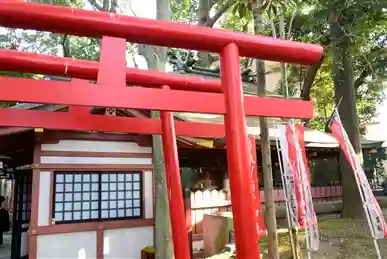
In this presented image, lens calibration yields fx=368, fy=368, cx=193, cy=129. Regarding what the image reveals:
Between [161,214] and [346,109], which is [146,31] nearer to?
[161,214]

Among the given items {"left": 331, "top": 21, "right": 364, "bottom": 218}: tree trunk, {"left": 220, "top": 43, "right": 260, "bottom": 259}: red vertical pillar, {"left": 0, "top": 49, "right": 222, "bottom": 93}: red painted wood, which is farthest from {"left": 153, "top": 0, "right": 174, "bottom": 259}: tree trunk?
{"left": 331, "top": 21, "right": 364, "bottom": 218}: tree trunk

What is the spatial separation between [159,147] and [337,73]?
27.2 ft

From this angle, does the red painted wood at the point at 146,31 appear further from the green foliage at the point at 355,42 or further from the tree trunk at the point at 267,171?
the green foliage at the point at 355,42

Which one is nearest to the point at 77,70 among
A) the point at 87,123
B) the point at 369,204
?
the point at 87,123

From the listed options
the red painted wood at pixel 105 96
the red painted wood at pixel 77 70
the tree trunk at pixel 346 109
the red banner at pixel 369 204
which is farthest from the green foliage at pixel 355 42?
the red painted wood at pixel 105 96

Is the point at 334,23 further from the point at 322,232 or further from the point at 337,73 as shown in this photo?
the point at 322,232

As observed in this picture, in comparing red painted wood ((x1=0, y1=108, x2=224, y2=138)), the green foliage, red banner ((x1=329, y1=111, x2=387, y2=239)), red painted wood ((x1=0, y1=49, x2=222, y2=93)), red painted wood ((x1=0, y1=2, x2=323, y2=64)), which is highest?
the green foliage

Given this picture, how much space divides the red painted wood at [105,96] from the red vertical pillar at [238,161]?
0.57 ft

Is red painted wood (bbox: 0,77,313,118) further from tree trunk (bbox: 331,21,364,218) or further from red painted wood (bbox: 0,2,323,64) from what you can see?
tree trunk (bbox: 331,21,364,218)

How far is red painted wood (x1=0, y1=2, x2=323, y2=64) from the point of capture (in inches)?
108

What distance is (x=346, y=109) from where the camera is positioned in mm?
11977

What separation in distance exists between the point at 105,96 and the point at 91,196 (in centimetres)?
522

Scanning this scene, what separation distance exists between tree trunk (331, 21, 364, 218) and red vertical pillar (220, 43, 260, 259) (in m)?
8.27

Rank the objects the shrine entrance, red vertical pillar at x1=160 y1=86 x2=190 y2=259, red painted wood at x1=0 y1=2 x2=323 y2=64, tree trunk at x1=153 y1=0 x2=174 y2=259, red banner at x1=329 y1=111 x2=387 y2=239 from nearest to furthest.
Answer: red painted wood at x1=0 y1=2 x2=323 y2=64 → red vertical pillar at x1=160 y1=86 x2=190 y2=259 → tree trunk at x1=153 y1=0 x2=174 y2=259 → red banner at x1=329 y1=111 x2=387 y2=239 → the shrine entrance
